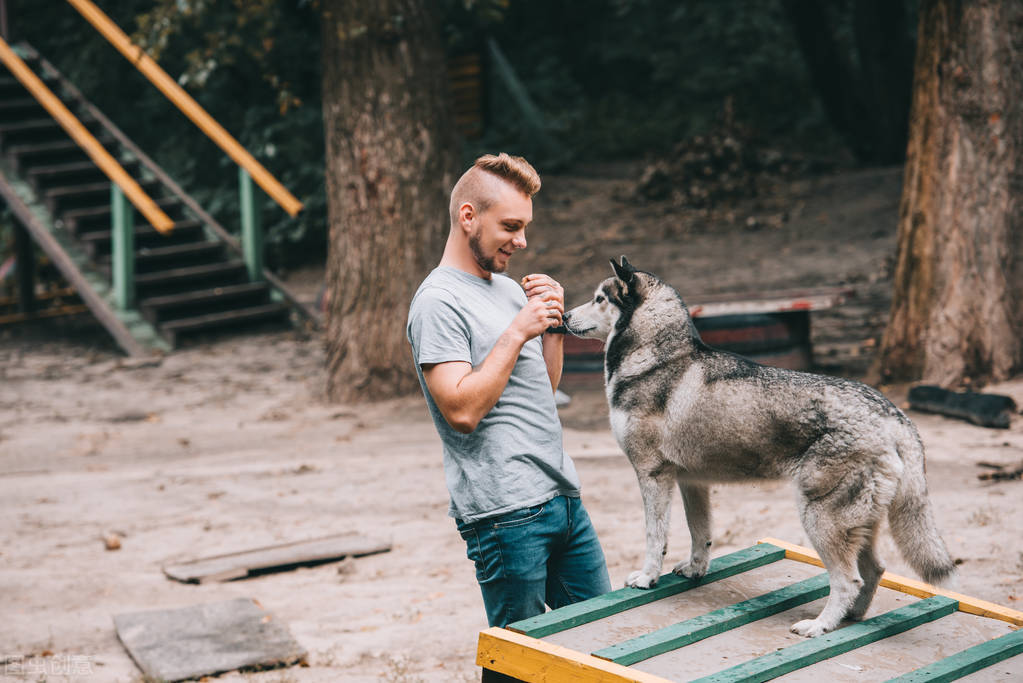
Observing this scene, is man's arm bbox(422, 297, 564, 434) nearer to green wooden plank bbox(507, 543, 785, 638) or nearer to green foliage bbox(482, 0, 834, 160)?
green wooden plank bbox(507, 543, 785, 638)

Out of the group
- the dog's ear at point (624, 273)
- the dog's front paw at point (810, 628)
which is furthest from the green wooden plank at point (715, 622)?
the dog's ear at point (624, 273)

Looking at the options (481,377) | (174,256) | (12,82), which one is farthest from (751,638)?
(12,82)

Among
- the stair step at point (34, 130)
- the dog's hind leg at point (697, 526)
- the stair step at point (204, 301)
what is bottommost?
the stair step at point (204, 301)

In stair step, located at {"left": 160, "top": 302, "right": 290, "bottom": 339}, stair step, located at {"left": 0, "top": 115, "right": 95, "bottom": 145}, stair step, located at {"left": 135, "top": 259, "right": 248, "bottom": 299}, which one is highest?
stair step, located at {"left": 0, "top": 115, "right": 95, "bottom": 145}

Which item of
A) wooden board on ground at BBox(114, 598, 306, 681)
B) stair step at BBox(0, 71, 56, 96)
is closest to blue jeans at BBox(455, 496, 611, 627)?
wooden board on ground at BBox(114, 598, 306, 681)

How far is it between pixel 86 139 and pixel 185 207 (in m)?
1.95

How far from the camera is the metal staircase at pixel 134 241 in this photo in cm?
1316

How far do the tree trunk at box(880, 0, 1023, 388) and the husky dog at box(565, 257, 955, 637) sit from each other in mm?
5754

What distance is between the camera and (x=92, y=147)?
A: 12.8m

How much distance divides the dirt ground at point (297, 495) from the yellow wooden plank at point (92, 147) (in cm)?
172

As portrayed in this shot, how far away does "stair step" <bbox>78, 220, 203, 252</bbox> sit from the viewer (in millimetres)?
13578

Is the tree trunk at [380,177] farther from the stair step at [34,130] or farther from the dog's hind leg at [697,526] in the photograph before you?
the dog's hind leg at [697,526]

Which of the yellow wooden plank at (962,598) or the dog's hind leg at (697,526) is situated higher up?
the dog's hind leg at (697,526)

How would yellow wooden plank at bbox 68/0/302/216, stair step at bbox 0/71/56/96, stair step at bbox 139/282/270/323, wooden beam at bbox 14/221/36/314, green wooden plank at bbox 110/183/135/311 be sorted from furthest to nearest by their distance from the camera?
stair step at bbox 0/71/56/96 → wooden beam at bbox 14/221/36/314 → stair step at bbox 139/282/270/323 → green wooden plank at bbox 110/183/135/311 → yellow wooden plank at bbox 68/0/302/216
